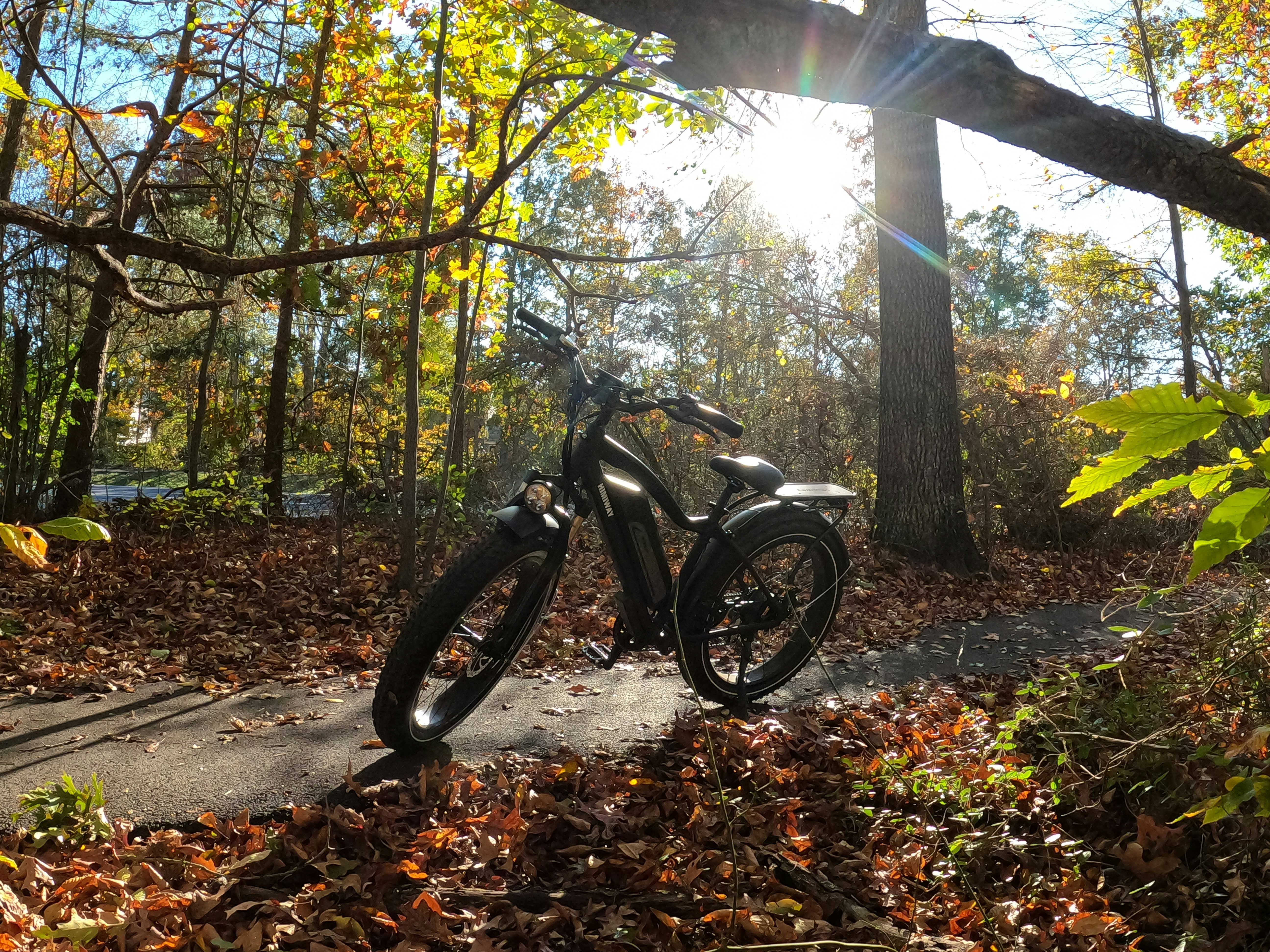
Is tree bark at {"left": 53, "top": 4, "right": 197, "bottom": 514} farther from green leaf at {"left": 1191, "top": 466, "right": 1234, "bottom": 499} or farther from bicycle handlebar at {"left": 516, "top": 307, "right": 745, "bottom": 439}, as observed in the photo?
green leaf at {"left": 1191, "top": 466, "right": 1234, "bottom": 499}

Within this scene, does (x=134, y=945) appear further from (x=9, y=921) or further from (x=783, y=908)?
(x=783, y=908)

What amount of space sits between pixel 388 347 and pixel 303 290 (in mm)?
1221

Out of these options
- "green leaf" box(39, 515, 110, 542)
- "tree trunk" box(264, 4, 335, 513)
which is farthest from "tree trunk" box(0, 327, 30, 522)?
"green leaf" box(39, 515, 110, 542)

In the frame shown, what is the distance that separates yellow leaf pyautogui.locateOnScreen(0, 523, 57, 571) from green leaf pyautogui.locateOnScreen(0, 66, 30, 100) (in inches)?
27.3

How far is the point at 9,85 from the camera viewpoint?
1.31 m

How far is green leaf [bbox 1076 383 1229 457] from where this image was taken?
3.06 feet

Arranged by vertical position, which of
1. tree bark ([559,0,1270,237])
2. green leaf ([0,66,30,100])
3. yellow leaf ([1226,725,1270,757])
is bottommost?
yellow leaf ([1226,725,1270,757])

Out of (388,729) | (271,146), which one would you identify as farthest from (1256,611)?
(271,146)

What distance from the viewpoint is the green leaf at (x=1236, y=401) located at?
91 centimetres

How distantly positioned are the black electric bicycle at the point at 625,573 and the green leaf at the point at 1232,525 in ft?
6.14

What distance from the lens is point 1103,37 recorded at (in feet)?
28.3

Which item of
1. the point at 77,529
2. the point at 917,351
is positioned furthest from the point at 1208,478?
the point at 917,351

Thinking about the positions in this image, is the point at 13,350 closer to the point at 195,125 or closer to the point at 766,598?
the point at 195,125

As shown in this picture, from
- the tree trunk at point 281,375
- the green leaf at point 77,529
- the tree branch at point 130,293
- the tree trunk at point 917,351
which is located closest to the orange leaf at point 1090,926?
the green leaf at point 77,529
